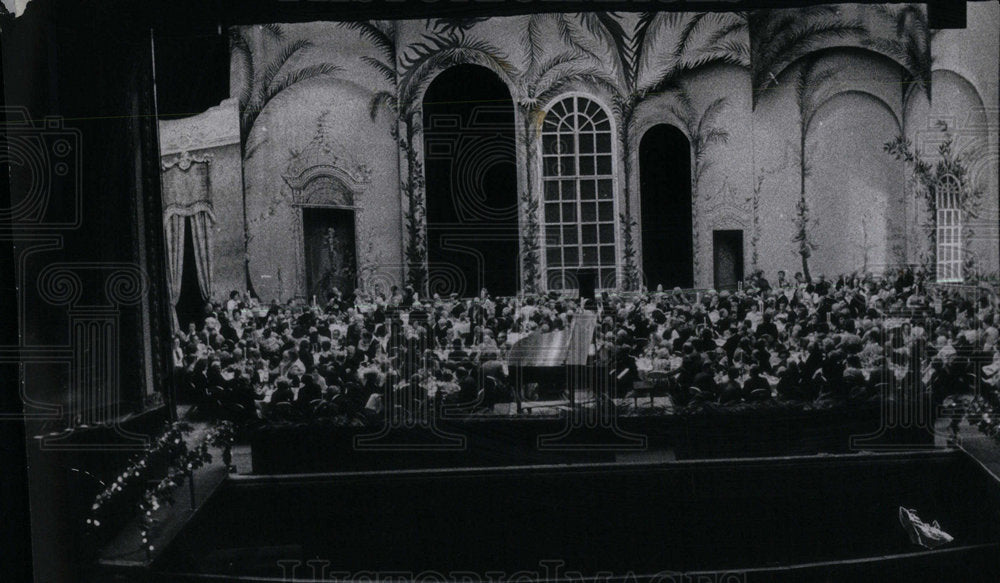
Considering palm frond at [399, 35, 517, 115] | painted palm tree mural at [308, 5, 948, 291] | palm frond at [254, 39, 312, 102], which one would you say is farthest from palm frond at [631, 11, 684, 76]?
palm frond at [254, 39, 312, 102]

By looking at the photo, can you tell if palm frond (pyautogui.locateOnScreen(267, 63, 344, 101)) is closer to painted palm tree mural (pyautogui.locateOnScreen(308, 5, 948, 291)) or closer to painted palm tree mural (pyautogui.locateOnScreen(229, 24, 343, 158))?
painted palm tree mural (pyautogui.locateOnScreen(229, 24, 343, 158))

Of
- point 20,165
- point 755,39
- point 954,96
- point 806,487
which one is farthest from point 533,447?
point 20,165

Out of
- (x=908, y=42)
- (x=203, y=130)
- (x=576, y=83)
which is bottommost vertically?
(x=203, y=130)

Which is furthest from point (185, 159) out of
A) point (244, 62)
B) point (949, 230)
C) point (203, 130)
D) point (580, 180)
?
point (949, 230)

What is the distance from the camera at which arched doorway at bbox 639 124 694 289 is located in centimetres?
335

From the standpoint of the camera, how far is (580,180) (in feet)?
11.1

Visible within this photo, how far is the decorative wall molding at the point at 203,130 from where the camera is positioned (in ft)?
11.2

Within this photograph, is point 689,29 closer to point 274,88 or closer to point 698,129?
point 698,129

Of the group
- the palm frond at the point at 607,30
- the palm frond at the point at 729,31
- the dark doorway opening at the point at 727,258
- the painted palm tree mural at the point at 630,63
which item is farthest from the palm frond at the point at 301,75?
the dark doorway opening at the point at 727,258

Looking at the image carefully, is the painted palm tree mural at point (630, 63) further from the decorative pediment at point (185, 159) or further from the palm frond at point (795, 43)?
the decorative pediment at point (185, 159)

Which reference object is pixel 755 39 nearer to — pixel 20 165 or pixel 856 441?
pixel 856 441

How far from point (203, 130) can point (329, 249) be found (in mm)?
691

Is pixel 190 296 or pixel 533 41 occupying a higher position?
pixel 533 41

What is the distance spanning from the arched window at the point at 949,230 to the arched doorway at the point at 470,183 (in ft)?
5.30
